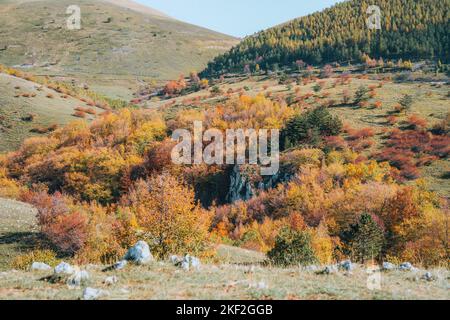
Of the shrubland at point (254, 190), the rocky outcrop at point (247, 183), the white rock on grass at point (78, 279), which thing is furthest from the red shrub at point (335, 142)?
the white rock on grass at point (78, 279)

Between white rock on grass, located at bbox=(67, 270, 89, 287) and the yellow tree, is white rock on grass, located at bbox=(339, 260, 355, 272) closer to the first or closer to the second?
white rock on grass, located at bbox=(67, 270, 89, 287)

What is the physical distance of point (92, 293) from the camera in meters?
10.9

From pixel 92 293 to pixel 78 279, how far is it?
1.66 m

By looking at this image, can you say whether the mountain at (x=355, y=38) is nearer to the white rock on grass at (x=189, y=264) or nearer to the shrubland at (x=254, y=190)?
the shrubland at (x=254, y=190)

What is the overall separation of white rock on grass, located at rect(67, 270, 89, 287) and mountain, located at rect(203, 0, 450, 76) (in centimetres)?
13576

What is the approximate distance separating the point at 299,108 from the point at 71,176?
48.5 metres

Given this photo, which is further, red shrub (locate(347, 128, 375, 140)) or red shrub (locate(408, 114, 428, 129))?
red shrub (locate(408, 114, 428, 129))

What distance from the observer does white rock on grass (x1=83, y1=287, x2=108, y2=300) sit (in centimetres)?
1075

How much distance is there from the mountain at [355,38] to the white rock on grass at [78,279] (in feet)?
445

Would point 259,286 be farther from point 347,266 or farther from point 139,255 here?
point 139,255

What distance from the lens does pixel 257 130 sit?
282 feet

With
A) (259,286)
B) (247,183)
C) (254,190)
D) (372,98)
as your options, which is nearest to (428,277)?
(259,286)

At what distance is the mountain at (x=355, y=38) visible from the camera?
139 m

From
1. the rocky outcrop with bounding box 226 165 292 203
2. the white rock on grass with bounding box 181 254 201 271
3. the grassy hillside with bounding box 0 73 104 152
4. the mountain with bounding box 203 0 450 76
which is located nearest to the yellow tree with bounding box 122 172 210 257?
the white rock on grass with bounding box 181 254 201 271
